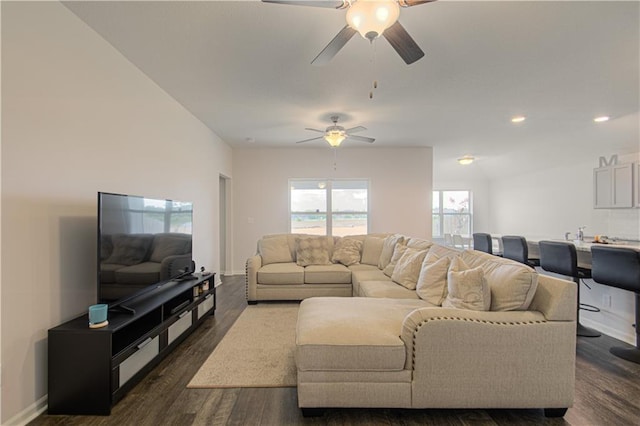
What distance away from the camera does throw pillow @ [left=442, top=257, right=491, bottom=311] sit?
1.85 m

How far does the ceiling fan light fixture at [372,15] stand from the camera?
1532 mm

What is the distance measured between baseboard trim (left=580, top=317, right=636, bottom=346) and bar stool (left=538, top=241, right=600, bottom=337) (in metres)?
0.11

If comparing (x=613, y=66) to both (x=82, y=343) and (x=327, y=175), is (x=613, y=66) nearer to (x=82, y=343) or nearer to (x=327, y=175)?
(x=327, y=175)

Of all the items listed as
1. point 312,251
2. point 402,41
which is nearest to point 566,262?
point 402,41

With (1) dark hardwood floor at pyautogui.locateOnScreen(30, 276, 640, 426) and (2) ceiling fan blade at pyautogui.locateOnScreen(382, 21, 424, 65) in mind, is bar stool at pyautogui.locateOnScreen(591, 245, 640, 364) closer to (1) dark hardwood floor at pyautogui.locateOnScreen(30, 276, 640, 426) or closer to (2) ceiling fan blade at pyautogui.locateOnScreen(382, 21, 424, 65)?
(1) dark hardwood floor at pyautogui.locateOnScreen(30, 276, 640, 426)

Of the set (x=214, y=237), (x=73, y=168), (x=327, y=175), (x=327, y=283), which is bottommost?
(x=327, y=283)

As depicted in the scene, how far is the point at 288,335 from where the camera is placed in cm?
294

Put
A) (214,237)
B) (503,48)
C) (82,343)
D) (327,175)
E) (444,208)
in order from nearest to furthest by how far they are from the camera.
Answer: (82,343)
(503,48)
(214,237)
(327,175)
(444,208)

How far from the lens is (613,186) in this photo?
4.86 m

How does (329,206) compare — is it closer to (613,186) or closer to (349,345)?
(349,345)

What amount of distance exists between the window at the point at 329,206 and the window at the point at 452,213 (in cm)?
353

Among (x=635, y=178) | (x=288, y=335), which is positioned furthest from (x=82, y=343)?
(x=635, y=178)

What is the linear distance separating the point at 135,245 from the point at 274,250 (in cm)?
230

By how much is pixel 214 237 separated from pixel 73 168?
301 centimetres
